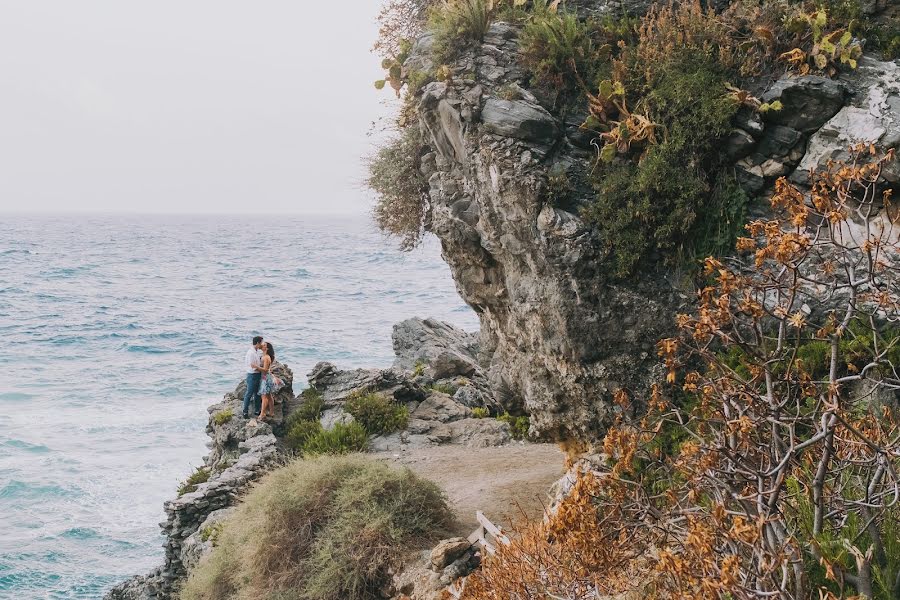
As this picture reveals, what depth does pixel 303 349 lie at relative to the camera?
41.8m

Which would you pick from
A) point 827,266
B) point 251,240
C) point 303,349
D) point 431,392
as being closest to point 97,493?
point 431,392

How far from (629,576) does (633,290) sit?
14.5 feet

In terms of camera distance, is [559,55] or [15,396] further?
[15,396]

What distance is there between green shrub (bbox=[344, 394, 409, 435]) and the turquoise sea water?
428 centimetres

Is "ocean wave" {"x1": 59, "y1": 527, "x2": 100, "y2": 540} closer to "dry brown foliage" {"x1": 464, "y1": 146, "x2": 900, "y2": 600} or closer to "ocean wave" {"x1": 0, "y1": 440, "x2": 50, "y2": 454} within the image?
"ocean wave" {"x1": 0, "y1": 440, "x2": 50, "y2": 454}

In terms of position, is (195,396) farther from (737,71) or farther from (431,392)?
(737,71)

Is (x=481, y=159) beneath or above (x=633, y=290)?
above

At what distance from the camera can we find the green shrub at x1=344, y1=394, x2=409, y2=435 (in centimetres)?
1748

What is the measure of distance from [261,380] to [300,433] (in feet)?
5.51

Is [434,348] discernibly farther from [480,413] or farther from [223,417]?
[223,417]

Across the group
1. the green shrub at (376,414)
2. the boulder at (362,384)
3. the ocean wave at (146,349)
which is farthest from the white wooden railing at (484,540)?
the ocean wave at (146,349)

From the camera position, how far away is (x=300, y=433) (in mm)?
17062

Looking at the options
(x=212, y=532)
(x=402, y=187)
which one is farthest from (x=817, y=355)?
(x=212, y=532)

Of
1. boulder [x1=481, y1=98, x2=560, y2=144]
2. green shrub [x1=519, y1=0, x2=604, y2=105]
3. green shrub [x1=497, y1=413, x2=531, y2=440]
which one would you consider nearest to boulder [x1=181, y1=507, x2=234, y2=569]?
green shrub [x1=497, y1=413, x2=531, y2=440]
